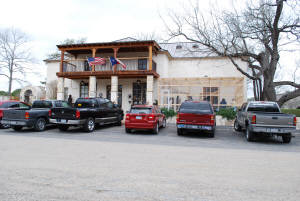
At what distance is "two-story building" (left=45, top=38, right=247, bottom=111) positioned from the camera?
17484mm

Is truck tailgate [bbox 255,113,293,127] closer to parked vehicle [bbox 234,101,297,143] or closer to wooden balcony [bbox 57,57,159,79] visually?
parked vehicle [bbox 234,101,297,143]

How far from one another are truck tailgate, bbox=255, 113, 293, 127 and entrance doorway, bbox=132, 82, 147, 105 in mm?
13057

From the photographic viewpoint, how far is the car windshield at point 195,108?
10586 mm

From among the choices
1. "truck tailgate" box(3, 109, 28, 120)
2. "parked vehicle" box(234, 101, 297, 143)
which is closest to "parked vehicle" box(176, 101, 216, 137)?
"parked vehicle" box(234, 101, 297, 143)

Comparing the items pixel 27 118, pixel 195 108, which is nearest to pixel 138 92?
pixel 195 108

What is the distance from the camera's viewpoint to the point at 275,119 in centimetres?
906

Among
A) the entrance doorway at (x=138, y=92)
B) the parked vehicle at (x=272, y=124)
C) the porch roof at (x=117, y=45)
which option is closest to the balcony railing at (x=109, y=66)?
the porch roof at (x=117, y=45)

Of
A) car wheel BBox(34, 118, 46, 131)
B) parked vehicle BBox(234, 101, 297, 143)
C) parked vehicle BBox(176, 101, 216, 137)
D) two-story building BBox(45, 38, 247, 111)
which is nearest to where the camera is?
parked vehicle BBox(234, 101, 297, 143)

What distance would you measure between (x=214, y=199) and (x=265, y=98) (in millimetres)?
14737

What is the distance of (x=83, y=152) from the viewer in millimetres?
6539

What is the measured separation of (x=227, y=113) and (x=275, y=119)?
6519 millimetres

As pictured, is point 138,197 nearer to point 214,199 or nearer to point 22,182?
point 214,199

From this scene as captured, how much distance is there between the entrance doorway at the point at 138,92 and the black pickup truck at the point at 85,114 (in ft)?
24.6

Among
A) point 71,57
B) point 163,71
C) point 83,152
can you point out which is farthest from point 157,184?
point 71,57
